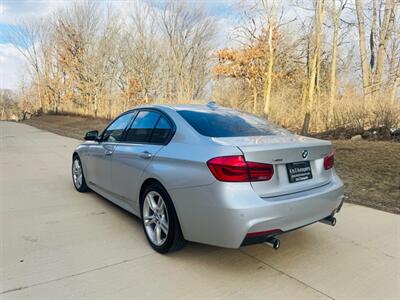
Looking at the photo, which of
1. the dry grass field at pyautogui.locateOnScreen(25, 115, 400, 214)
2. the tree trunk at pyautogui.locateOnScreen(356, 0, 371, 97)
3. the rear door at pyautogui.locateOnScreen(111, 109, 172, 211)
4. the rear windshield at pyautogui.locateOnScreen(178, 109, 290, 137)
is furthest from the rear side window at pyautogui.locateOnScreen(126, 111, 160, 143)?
the tree trunk at pyautogui.locateOnScreen(356, 0, 371, 97)

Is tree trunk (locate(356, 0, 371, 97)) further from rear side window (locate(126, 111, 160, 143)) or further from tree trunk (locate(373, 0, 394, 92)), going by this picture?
rear side window (locate(126, 111, 160, 143))

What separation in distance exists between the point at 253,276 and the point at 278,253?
55 centimetres

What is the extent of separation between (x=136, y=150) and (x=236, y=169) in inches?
60.1

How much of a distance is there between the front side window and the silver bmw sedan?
0.85 feet

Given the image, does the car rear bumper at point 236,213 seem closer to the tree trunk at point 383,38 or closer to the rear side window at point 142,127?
the rear side window at point 142,127

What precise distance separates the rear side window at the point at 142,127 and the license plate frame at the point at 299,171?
1.62 metres

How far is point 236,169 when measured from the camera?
2.73m

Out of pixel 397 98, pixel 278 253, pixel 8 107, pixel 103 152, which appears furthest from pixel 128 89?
pixel 8 107

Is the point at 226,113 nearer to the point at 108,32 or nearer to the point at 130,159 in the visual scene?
the point at 130,159

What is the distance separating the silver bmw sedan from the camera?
2.73 metres

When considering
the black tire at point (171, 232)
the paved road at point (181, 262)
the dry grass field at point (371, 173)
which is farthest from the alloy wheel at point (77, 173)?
the dry grass field at point (371, 173)

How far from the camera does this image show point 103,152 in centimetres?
467

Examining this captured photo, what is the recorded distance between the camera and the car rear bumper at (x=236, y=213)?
8.78 ft

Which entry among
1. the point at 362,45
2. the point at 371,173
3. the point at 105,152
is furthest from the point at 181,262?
the point at 362,45
